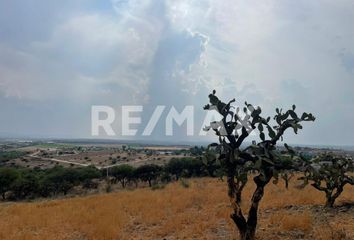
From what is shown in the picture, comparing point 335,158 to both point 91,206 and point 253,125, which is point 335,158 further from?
point 91,206

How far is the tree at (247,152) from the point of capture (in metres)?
10.7

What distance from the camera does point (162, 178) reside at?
56562mm

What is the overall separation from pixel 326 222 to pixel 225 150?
15.5 ft

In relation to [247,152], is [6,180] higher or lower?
lower

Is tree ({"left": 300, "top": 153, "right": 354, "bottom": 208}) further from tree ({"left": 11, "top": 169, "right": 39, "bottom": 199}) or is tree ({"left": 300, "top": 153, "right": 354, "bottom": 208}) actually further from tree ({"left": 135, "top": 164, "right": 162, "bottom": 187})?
tree ({"left": 135, "top": 164, "right": 162, "bottom": 187})

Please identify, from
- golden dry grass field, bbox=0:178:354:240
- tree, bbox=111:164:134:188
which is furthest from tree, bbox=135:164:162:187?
golden dry grass field, bbox=0:178:354:240

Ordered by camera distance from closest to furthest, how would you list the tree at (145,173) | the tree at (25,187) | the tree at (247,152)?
the tree at (247,152) → the tree at (25,187) → the tree at (145,173)

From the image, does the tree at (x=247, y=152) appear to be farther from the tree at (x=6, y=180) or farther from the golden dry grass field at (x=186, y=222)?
the tree at (x=6, y=180)

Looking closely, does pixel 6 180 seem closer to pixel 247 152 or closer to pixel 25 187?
pixel 25 187

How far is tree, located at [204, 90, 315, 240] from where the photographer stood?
1066 centimetres

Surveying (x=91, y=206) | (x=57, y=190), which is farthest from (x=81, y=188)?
(x=91, y=206)

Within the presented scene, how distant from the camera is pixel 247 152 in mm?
11477

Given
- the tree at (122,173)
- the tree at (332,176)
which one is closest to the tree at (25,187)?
the tree at (122,173)

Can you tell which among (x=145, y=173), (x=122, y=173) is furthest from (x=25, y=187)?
(x=145, y=173)
